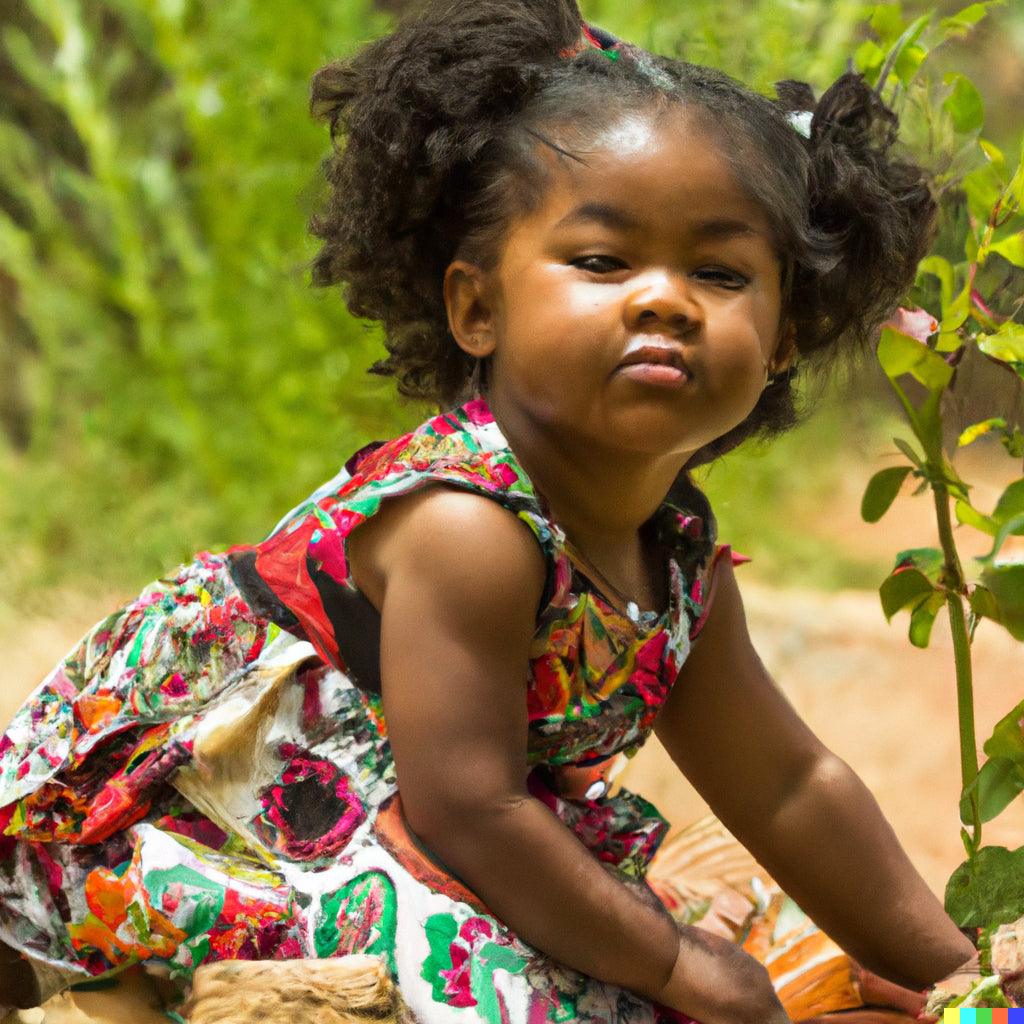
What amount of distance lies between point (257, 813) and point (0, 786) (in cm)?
25

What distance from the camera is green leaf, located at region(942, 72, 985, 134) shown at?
143 centimetres

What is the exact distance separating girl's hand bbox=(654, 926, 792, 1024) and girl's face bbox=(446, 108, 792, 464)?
0.42m

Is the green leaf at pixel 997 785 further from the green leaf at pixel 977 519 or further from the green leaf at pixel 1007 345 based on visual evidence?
the green leaf at pixel 1007 345

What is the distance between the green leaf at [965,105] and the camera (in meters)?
1.43

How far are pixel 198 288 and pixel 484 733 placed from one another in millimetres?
2916

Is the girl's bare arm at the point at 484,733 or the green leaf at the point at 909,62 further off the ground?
the green leaf at the point at 909,62

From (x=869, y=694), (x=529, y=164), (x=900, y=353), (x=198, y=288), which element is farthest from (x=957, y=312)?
(x=198, y=288)

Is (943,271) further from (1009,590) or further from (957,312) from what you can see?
(1009,590)

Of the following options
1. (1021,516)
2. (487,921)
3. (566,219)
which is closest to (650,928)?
(487,921)

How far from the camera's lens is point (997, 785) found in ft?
4.32

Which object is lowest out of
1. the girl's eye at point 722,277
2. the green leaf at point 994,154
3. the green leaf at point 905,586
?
the green leaf at point 905,586

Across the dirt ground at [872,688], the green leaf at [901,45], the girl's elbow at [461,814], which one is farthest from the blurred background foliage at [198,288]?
the girl's elbow at [461,814]

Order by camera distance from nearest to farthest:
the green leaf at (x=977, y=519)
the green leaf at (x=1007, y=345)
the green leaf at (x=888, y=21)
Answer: the green leaf at (x=1007, y=345) < the green leaf at (x=977, y=519) < the green leaf at (x=888, y=21)

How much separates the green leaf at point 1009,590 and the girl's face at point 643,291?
274mm
